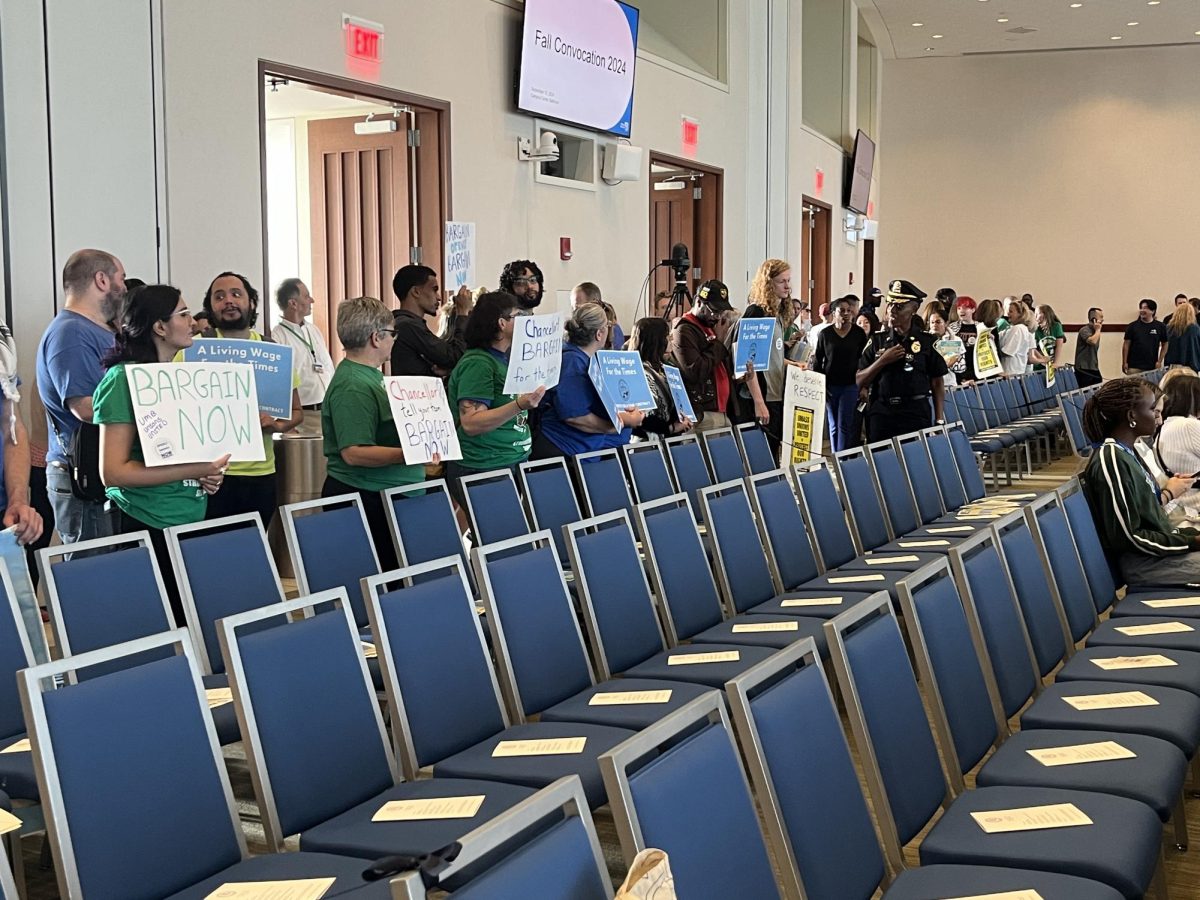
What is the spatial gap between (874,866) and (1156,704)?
1296 mm

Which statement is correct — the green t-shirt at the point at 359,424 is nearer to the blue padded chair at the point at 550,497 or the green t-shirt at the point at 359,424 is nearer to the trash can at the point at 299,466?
the blue padded chair at the point at 550,497

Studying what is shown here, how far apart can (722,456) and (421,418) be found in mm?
2077

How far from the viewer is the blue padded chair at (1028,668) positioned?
10.1 ft

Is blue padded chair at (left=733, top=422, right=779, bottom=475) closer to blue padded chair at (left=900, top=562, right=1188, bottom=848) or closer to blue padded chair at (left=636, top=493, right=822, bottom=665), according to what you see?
blue padded chair at (left=636, top=493, right=822, bottom=665)

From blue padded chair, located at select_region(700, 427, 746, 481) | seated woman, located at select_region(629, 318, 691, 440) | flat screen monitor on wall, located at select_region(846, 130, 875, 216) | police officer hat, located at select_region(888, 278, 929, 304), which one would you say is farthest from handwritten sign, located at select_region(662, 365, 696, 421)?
flat screen monitor on wall, located at select_region(846, 130, 875, 216)

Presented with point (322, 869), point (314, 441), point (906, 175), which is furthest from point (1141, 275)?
point (322, 869)

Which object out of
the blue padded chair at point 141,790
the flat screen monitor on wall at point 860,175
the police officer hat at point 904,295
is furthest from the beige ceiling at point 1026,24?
the blue padded chair at point 141,790

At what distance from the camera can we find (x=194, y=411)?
3.73 meters

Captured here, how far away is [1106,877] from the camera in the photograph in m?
2.25

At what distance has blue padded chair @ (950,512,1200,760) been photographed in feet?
10.1

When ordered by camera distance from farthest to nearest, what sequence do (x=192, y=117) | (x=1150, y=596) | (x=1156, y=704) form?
(x=192, y=117) → (x=1150, y=596) → (x=1156, y=704)

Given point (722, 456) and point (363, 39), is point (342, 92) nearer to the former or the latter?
point (363, 39)

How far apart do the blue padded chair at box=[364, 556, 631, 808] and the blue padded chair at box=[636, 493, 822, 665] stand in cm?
91

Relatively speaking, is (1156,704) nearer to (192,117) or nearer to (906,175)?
(192,117)
